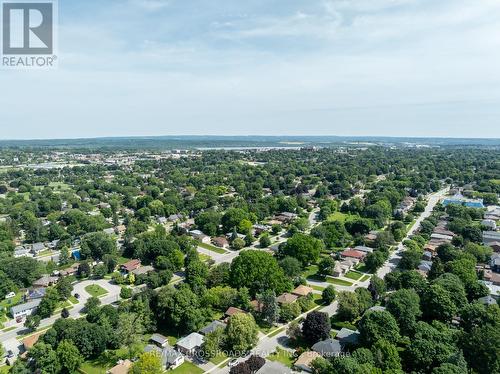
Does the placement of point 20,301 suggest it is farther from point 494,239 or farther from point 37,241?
point 494,239

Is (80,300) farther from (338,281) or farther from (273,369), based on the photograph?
(338,281)

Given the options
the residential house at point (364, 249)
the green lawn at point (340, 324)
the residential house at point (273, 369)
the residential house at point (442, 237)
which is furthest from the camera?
the residential house at point (442, 237)

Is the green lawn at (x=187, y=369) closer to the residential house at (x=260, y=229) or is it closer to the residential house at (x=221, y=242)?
the residential house at (x=221, y=242)

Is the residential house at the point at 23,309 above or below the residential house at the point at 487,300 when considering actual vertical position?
below

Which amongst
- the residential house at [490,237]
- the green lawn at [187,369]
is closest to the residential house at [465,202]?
the residential house at [490,237]

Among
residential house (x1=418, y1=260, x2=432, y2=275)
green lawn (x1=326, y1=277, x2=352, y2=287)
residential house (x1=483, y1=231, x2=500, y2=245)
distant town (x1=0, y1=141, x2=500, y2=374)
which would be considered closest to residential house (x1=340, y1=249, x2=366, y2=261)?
distant town (x1=0, y1=141, x2=500, y2=374)

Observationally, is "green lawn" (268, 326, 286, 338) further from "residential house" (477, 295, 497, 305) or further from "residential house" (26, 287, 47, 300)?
"residential house" (26, 287, 47, 300)

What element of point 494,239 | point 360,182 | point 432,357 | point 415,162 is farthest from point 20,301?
point 415,162
